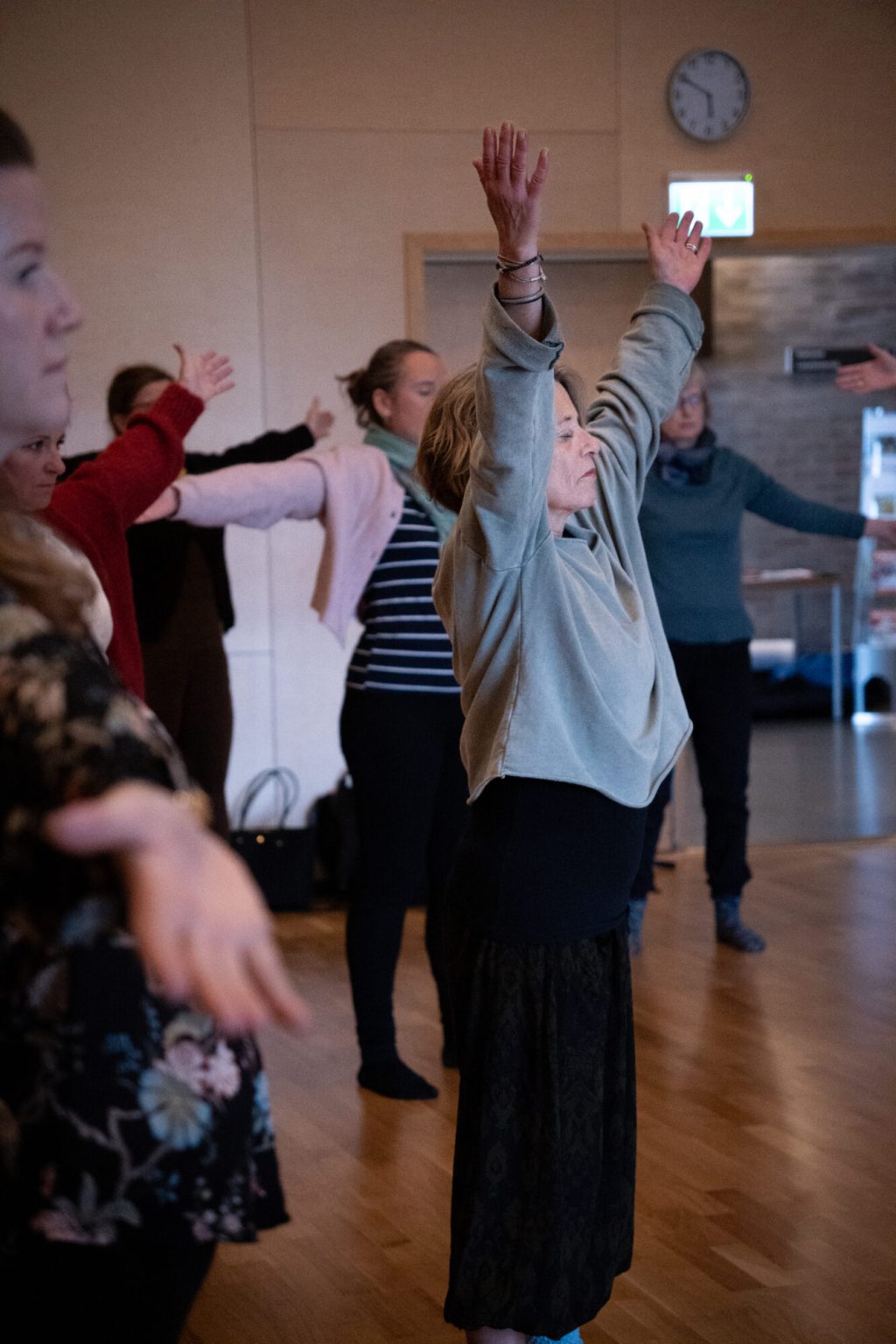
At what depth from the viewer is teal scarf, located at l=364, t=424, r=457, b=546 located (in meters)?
3.27

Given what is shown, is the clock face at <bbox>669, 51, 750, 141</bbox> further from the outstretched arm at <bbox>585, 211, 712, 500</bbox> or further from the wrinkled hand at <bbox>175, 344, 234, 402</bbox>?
the outstretched arm at <bbox>585, 211, 712, 500</bbox>

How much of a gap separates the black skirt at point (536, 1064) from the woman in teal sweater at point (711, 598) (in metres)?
2.36

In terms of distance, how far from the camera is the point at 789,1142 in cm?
289

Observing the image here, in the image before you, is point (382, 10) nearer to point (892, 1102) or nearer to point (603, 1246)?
point (892, 1102)

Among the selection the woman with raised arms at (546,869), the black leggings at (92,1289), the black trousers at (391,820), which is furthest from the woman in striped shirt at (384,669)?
the black leggings at (92,1289)

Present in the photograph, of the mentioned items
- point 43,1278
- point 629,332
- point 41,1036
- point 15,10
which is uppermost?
point 15,10

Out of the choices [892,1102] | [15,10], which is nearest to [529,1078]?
[892,1102]

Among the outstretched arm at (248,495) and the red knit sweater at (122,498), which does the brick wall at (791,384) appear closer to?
the outstretched arm at (248,495)

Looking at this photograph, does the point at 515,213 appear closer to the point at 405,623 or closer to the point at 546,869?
the point at 546,869

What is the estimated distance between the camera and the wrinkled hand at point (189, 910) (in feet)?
2.38

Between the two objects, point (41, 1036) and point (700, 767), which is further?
point (700, 767)

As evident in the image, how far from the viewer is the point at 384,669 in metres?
3.18

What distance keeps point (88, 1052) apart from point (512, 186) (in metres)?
1.03

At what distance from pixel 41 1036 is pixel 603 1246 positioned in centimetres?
118
